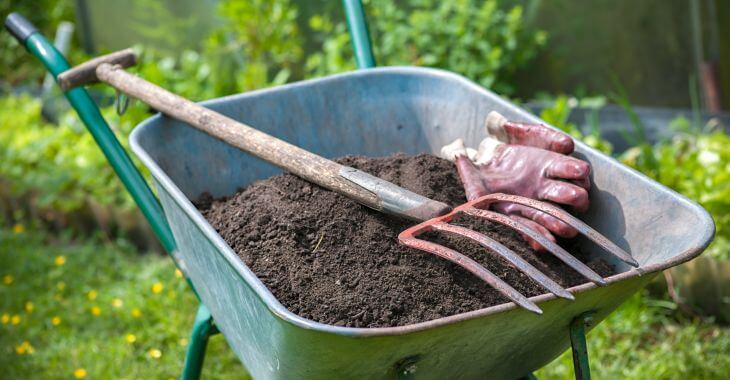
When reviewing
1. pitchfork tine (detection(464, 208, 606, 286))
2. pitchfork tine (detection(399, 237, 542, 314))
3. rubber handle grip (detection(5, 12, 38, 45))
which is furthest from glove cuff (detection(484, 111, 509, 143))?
rubber handle grip (detection(5, 12, 38, 45))

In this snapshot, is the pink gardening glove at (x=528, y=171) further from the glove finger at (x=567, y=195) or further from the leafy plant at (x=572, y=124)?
the leafy plant at (x=572, y=124)

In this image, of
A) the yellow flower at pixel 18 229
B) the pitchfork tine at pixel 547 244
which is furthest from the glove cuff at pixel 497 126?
the yellow flower at pixel 18 229

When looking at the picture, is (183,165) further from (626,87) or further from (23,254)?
(626,87)

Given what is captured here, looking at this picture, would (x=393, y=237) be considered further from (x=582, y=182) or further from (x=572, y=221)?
(x=582, y=182)

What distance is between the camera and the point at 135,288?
3.36 meters

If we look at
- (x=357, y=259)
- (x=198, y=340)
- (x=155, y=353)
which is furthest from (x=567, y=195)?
(x=155, y=353)

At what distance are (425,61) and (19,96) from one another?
2.87 m

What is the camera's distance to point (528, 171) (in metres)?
1.70

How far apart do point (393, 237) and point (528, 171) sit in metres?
0.37

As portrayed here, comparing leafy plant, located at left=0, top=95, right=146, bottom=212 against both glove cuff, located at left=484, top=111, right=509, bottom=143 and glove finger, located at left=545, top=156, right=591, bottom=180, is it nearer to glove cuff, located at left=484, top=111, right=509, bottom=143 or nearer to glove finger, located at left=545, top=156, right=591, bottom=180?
glove cuff, located at left=484, top=111, right=509, bottom=143

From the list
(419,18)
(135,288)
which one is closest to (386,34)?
(419,18)

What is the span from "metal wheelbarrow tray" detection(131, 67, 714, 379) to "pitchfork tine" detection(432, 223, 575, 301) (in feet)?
0.10

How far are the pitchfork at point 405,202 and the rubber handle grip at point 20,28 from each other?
0.23m

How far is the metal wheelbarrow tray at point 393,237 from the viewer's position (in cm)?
123
